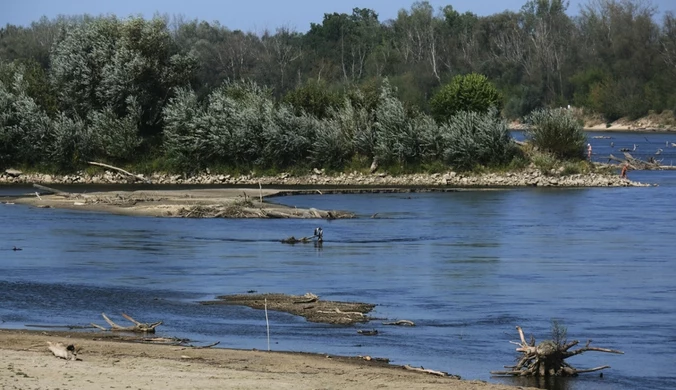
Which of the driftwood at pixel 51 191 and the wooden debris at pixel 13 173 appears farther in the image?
the wooden debris at pixel 13 173

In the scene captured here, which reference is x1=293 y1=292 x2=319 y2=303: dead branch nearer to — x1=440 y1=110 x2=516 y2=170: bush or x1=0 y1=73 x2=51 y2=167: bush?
x1=440 y1=110 x2=516 y2=170: bush

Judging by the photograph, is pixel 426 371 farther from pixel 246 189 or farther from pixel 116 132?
pixel 116 132

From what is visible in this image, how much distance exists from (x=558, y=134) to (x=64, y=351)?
61313 mm

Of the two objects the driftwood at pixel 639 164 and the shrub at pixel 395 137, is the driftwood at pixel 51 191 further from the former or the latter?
the driftwood at pixel 639 164

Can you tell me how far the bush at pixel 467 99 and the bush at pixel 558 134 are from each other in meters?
3.48

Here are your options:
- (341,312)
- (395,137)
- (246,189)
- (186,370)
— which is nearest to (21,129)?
(246,189)

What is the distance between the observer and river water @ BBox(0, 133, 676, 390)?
25.2 m

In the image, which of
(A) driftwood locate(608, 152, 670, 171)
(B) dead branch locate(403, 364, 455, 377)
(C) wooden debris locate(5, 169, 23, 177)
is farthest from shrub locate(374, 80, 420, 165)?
(B) dead branch locate(403, 364, 455, 377)

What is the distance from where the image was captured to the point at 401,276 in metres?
36.8

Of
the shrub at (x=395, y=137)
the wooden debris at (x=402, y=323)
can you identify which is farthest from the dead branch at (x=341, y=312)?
the shrub at (x=395, y=137)

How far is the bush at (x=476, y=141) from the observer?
7644 centimetres

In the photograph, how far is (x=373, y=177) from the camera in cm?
7938

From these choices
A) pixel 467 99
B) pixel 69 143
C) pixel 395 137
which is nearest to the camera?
pixel 395 137

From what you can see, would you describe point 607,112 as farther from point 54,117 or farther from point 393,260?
point 393,260
